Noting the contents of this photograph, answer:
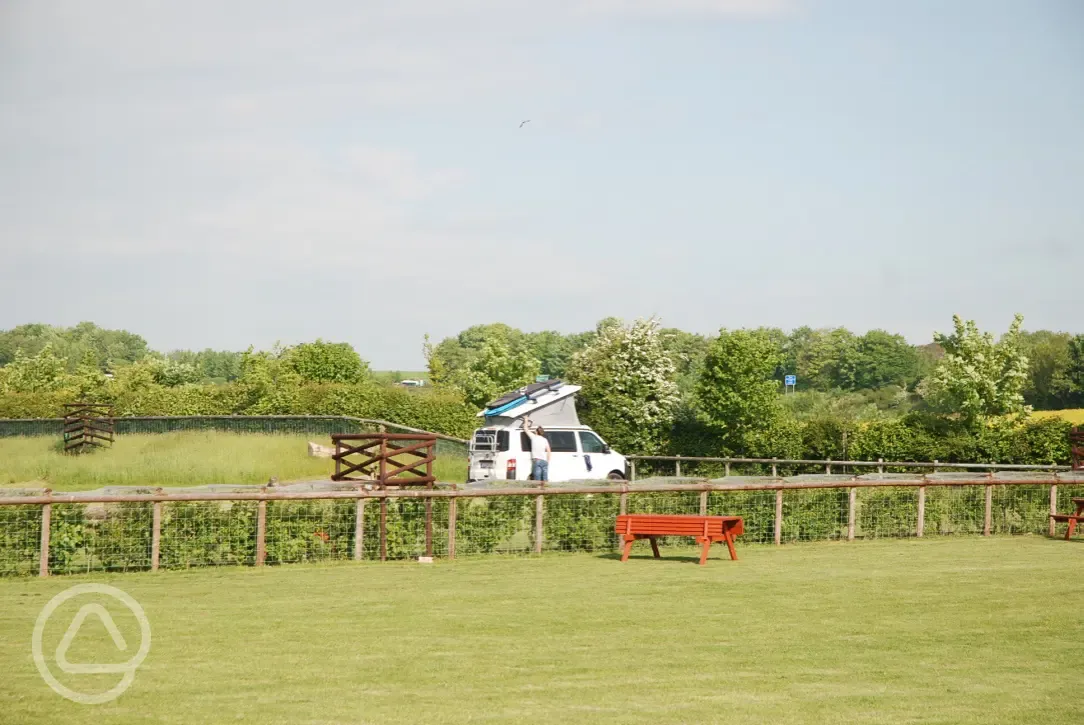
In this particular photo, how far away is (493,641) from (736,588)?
15.7ft

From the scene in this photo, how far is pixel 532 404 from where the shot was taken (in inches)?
1483

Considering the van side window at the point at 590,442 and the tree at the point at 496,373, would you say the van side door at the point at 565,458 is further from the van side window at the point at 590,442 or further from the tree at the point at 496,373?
the tree at the point at 496,373

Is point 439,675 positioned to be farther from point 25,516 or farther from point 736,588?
point 25,516

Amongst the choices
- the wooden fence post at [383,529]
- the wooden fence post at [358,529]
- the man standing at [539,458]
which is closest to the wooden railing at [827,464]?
the man standing at [539,458]

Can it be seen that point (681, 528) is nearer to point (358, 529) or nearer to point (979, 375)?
point (358, 529)

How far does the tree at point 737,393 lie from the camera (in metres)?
45.7

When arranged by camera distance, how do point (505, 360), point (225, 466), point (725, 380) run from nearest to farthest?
1. point (225, 466)
2. point (725, 380)
3. point (505, 360)

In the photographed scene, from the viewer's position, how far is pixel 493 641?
40.2 feet

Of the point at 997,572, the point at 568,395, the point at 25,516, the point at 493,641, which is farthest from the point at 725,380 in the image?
the point at 493,641

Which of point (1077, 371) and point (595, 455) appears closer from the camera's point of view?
point (595, 455)

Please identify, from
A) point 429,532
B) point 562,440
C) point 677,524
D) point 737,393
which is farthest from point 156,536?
point 737,393

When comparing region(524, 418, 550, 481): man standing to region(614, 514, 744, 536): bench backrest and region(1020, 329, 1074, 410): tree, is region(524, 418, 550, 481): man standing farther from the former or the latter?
region(1020, 329, 1074, 410): tree

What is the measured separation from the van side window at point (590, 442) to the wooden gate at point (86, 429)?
20.2m

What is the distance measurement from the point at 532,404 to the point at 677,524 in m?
18.9
